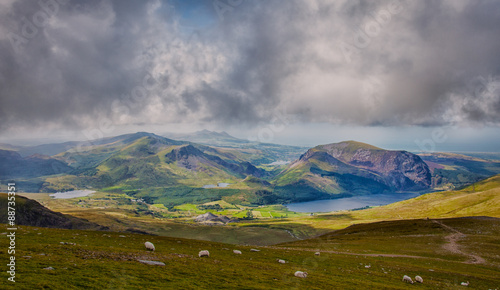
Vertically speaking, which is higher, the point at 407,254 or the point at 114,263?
the point at 114,263

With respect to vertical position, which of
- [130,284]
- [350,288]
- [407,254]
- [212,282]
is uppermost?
[130,284]

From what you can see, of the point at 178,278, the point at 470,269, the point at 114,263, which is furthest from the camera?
the point at 470,269

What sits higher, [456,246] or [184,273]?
[184,273]

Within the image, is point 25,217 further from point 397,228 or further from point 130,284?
point 397,228

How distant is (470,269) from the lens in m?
44.8

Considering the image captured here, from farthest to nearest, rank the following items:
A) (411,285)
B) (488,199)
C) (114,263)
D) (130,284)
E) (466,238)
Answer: (488,199) < (466,238) < (411,285) < (114,263) < (130,284)

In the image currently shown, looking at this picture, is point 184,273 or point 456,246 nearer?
point 184,273

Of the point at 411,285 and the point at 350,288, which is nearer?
the point at 350,288

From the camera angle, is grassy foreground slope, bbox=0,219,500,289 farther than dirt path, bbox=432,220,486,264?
No

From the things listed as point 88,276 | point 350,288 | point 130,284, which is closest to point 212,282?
point 130,284

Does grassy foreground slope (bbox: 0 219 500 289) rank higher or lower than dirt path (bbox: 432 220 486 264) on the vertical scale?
higher

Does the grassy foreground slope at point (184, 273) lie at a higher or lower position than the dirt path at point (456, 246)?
higher

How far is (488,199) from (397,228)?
150m

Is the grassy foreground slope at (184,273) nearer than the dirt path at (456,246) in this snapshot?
Yes
